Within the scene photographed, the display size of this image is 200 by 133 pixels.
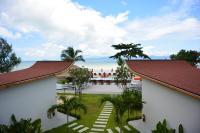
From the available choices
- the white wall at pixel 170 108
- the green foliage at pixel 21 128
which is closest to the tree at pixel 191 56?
the white wall at pixel 170 108

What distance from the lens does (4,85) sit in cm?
1045

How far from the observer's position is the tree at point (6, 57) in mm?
A: 28328

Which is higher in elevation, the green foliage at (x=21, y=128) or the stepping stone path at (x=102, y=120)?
the green foliage at (x=21, y=128)

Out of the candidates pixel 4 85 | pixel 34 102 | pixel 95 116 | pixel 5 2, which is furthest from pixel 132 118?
pixel 5 2

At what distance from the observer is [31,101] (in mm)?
13812

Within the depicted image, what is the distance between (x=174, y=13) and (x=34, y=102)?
11361mm

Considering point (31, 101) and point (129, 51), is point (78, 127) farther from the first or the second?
point (129, 51)

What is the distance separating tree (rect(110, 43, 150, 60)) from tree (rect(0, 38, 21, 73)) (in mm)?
14843

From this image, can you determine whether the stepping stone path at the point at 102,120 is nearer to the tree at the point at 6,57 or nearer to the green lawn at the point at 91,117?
the green lawn at the point at 91,117

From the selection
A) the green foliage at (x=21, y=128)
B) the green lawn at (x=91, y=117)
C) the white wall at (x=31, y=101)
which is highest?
the white wall at (x=31, y=101)

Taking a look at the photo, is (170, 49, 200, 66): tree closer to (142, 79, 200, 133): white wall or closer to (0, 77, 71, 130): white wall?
(142, 79, 200, 133): white wall

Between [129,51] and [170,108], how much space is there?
88.8 ft

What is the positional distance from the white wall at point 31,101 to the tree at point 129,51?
68.5 feet

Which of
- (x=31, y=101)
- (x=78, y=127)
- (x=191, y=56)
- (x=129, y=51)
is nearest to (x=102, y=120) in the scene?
(x=78, y=127)
